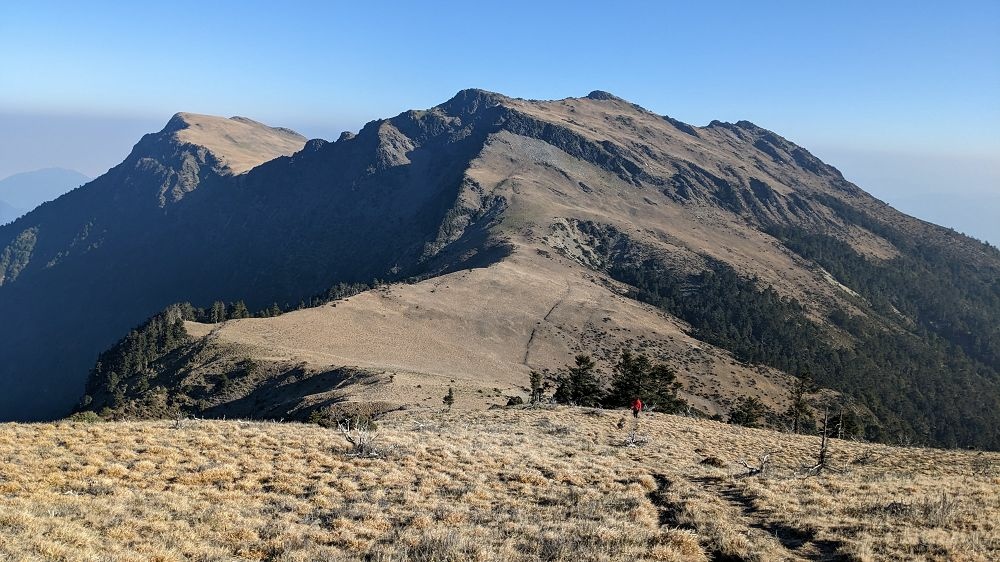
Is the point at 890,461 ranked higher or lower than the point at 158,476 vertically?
higher

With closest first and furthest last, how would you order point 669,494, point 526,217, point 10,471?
point 10,471 → point 669,494 → point 526,217

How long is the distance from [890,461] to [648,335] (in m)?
91.2

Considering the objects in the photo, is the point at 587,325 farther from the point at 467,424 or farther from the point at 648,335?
the point at 467,424

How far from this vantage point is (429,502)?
53.9 ft

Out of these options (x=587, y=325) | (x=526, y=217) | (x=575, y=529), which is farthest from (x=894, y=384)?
(x=575, y=529)

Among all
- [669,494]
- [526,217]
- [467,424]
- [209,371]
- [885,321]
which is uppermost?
[526,217]

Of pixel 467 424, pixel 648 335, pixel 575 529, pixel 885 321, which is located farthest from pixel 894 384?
pixel 575 529

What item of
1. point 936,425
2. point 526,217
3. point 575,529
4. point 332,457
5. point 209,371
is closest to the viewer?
point 575,529

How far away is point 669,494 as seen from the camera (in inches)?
720

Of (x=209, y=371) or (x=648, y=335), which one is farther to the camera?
(x=648, y=335)

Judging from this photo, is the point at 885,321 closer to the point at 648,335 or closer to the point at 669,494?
the point at 648,335

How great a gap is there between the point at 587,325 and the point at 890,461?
281ft

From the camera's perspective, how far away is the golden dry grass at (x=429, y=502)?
40.5 feet

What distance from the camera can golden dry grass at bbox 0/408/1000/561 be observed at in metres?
12.3
